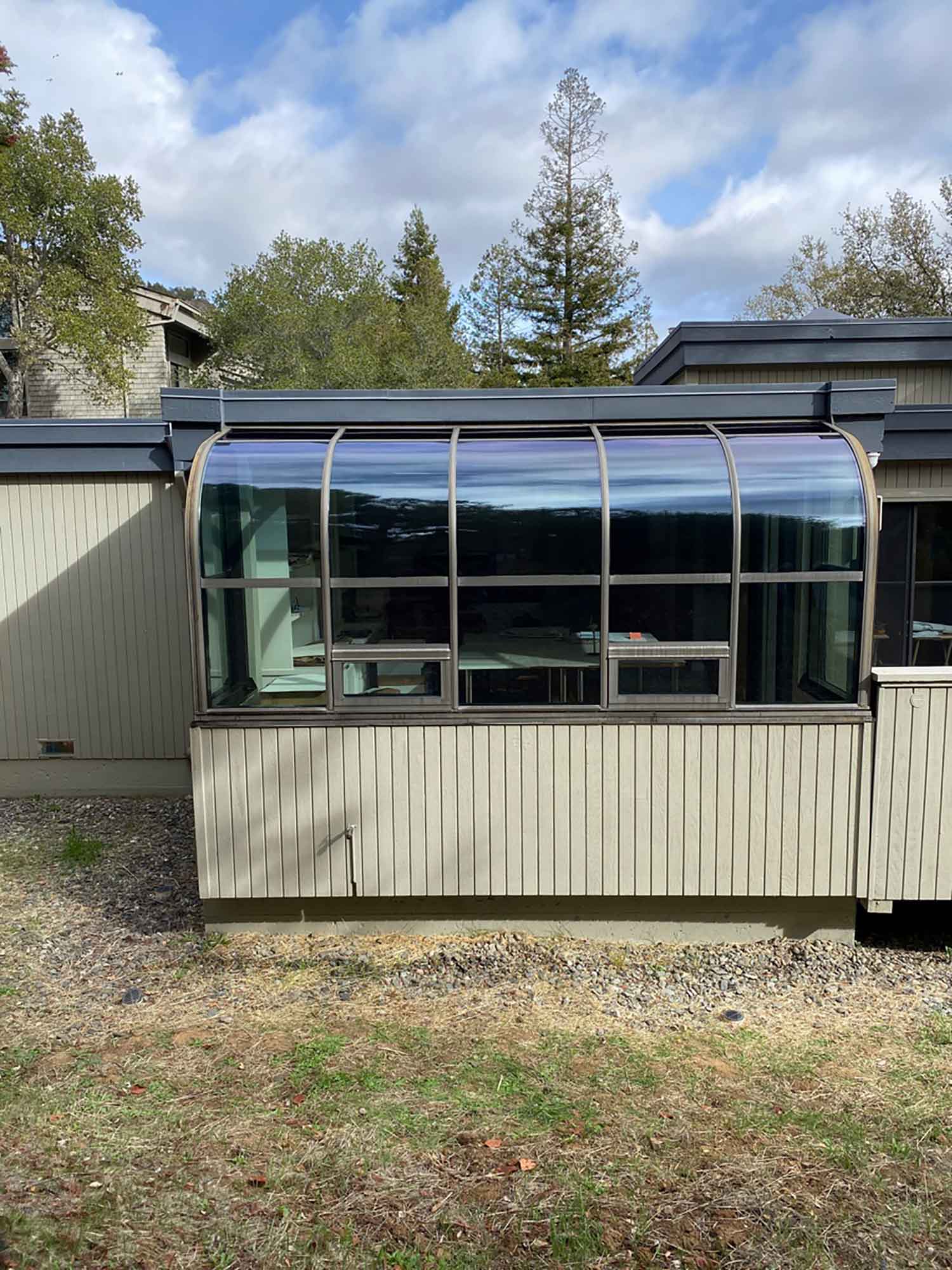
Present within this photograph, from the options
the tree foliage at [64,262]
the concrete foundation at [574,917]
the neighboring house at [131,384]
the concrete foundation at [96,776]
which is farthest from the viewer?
the neighboring house at [131,384]

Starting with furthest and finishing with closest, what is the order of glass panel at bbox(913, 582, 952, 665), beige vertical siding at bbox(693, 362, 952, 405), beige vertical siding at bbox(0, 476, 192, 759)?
beige vertical siding at bbox(693, 362, 952, 405)
glass panel at bbox(913, 582, 952, 665)
beige vertical siding at bbox(0, 476, 192, 759)

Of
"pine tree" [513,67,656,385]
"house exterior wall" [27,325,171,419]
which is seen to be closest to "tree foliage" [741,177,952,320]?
"pine tree" [513,67,656,385]

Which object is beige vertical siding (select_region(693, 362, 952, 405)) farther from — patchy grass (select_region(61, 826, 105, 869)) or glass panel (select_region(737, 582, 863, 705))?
patchy grass (select_region(61, 826, 105, 869))

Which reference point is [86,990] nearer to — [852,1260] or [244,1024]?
[244,1024]

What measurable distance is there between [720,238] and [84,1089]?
85439mm

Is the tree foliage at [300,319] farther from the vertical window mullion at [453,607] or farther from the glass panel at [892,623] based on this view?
the vertical window mullion at [453,607]

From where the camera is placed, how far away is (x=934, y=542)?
7938 mm

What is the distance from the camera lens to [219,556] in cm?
481

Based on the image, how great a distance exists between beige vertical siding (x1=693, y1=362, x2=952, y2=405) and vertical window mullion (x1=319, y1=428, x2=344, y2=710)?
5.48m

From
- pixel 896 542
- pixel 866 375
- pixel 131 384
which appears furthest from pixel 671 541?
pixel 131 384

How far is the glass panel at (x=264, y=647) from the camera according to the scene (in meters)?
4.82

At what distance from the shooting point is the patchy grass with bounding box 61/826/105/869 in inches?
251

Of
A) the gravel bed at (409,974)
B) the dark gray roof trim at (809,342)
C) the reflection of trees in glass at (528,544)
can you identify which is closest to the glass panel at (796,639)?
the reflection of trees in glass at (528,544)

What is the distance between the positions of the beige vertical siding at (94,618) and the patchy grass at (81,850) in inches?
42.3
